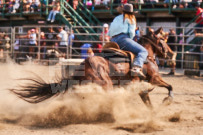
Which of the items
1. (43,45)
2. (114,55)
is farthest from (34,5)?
(114,55)

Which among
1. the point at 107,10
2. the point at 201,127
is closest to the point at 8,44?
the point at 107,10

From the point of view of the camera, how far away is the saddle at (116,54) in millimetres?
5611

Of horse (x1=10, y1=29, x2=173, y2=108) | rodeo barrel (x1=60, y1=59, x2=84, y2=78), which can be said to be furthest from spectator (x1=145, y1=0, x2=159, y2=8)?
horse (x1=10, y1=29, x2=173, y2=108)

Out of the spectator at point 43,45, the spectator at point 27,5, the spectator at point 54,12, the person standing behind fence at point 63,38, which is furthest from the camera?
the spectator at point 27,5

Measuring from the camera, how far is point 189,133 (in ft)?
15.7

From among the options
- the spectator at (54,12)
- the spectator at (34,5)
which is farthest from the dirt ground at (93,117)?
the spectator at (34,5)

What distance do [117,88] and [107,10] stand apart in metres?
12.6

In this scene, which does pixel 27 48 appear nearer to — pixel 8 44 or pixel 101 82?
pixel 8 44

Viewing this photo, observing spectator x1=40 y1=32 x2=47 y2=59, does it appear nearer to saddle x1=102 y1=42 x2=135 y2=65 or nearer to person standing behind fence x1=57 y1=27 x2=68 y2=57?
person standing behind fence x1=57 y1=27 x2=68 y2=57

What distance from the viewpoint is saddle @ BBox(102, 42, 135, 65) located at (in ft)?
18.4

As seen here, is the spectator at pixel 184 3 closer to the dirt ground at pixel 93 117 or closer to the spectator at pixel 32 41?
the spectator at pixel 32 41

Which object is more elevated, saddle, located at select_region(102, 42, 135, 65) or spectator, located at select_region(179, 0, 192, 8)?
spectator, located at select_region(179, 0, 192, 8)

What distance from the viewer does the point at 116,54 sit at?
564 centimetres

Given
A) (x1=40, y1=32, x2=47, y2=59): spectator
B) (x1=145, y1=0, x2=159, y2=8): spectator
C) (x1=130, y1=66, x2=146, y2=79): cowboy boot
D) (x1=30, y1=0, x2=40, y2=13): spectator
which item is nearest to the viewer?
(x1=130, y1=66, x2=146, y2=79): cowboy boot
